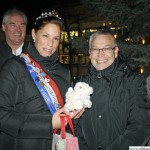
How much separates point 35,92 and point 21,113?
286 mm

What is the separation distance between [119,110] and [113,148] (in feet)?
1.43

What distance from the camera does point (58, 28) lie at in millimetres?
2867

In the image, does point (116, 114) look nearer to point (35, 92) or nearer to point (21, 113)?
point (35, 92)

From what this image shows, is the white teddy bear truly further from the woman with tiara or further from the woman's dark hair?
the woman's dark hair

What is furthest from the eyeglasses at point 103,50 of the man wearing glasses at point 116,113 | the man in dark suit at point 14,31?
the man in dark suit at point 14,31

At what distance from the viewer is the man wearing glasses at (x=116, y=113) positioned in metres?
2.73

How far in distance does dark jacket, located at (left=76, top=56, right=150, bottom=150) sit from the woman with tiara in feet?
1.48

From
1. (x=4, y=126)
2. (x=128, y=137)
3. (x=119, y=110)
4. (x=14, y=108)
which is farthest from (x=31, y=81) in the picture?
(x=128, y=137)

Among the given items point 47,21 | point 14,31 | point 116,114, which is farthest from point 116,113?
point 14,31

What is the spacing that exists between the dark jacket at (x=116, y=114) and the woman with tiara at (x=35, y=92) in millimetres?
450

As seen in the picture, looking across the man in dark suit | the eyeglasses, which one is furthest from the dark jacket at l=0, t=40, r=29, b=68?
the eyeglasses

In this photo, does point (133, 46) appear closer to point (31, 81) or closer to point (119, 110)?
point (119, 110)

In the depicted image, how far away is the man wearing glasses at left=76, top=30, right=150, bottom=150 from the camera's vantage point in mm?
2727

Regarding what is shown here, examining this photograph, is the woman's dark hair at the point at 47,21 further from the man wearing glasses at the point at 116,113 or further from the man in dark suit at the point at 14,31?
the man in dark suit at the point at 14,31
